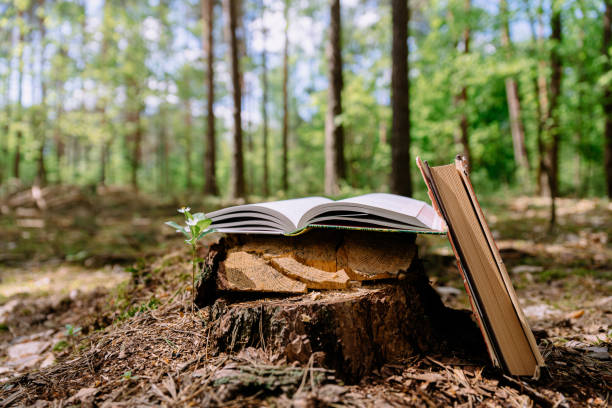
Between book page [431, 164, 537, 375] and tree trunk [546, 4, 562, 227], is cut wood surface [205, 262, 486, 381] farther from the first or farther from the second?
tree trunk [546, 4, 562, 227]

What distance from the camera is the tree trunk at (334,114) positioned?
576cm

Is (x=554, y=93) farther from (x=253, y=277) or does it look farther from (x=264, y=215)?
(x=253, y=277)

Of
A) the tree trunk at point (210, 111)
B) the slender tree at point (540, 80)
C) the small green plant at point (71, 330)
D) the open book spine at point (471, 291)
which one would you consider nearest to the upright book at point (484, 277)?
the open book spine at point (471, 291)

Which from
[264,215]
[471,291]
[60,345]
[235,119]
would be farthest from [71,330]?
[235,119]

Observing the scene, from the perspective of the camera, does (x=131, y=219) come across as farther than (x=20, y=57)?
Yes

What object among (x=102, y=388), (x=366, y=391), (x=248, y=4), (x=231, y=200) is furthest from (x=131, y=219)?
(x=248, y=4)

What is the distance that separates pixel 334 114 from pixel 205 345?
16.4 ft

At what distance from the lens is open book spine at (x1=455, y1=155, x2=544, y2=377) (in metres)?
1.18

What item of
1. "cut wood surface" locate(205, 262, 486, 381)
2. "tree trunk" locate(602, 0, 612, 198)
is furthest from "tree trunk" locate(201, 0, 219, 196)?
"tree trunk" locate(602, 0, 612, 198)

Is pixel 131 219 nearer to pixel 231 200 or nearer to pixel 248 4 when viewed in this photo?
pixel 231 200

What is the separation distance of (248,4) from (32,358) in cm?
1731

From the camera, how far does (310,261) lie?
1.44 metres

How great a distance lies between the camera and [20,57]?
297 inches

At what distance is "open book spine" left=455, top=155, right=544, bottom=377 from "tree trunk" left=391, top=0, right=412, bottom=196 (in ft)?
10.3
